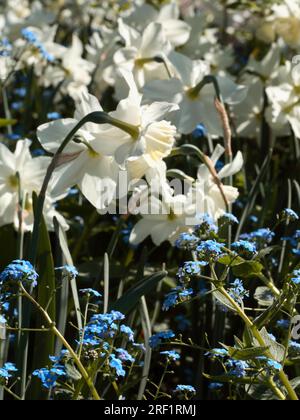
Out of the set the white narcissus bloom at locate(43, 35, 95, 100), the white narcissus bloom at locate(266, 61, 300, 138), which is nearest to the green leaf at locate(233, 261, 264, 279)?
the white narcissus bloom at locate(266, 61, 300, 138)

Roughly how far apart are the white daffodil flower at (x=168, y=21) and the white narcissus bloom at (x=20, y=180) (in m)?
0.94

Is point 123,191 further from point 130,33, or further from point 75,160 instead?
point 130,33

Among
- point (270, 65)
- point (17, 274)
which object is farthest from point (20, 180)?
point (270, 65)

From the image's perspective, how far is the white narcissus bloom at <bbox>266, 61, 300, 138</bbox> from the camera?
2.68 meters

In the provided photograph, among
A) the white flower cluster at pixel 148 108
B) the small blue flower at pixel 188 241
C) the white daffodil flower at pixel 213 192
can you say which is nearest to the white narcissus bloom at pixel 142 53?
the white flower cluster at pixel 148 108

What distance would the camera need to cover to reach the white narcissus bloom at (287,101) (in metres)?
2.68

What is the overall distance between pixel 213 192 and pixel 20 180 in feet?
1.75

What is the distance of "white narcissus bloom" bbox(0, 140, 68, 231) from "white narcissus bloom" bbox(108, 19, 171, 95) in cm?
48

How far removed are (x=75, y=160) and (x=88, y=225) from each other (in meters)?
0.63

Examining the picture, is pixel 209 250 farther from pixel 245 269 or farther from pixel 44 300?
pixel 44 300

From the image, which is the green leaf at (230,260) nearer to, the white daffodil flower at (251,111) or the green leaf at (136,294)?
the green leaf at (136,294)

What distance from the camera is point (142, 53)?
2.71 metres
